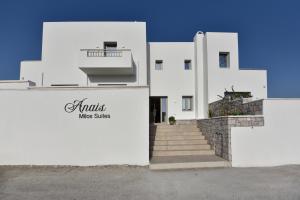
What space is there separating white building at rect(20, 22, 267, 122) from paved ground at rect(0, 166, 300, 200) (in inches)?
356

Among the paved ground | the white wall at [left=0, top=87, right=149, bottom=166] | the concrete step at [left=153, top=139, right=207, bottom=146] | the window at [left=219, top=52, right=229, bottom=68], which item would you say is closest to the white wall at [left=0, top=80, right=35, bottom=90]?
the white wall at [left=0, top=87, right=149, bottom=166]

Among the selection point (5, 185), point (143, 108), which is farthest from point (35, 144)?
point (143, 108)

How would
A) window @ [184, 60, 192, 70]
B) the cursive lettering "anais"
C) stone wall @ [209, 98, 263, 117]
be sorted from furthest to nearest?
window @ [184, 60, 192, 70], stone wall @ [209, 98, 263, 117], the cursive lettering "anais"

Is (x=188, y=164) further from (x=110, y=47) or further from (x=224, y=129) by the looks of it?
(x=110, y=47)

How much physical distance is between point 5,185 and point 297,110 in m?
10.4

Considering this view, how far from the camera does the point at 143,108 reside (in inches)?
369

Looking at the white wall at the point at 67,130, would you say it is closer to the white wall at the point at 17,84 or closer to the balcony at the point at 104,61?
the white wall at the point at 17,84

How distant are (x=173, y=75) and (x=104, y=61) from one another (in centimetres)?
559

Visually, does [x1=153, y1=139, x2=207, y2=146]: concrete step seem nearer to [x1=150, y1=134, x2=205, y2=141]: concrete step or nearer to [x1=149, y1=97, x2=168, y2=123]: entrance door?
[x1=150, y1=134, x2=205, y2=141]: concrete step

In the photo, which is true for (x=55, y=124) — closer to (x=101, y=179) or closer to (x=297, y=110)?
(x=101, y=179)

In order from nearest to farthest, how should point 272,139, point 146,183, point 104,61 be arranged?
point 146,183
point 272,139
point 104,61

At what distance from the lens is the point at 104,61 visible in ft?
52.2

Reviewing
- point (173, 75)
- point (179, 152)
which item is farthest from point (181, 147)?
point (173, 75)

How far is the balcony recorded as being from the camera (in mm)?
15789
